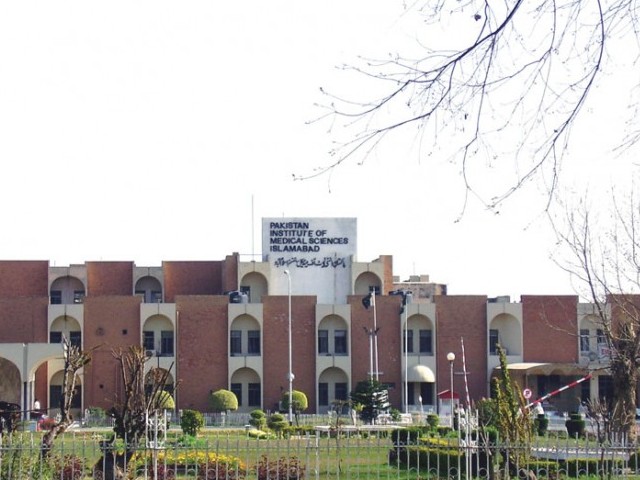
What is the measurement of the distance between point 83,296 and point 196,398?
891 cm

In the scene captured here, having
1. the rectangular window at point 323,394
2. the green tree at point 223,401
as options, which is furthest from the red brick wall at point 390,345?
the green tree at point 223,401

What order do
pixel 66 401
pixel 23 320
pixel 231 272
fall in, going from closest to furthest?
pixel 66 401 < pixel 23 320 < pixel 231 272

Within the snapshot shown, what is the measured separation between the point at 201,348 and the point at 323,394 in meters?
6.72

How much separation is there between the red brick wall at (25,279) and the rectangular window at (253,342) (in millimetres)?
11861

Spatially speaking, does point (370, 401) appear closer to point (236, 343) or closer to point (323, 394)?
point (323, 394)

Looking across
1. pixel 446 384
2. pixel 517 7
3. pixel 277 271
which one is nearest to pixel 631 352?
pixel 517 7

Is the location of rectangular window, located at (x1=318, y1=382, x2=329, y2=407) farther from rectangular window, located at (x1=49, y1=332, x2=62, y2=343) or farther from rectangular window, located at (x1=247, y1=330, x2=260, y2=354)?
rectangular window, located at (x1=49, y1=332, x2=62, y2=343)

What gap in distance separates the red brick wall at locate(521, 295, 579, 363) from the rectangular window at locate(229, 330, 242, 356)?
14.8 meters

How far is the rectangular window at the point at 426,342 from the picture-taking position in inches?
2418

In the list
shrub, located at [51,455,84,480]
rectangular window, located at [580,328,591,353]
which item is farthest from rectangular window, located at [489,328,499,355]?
shrub, located at [51,455,84,480]

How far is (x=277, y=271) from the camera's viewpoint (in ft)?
209

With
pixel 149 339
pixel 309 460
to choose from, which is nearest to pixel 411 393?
pixel 149 339

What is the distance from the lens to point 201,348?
196 feet

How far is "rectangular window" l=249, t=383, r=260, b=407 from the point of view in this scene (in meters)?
59.4
